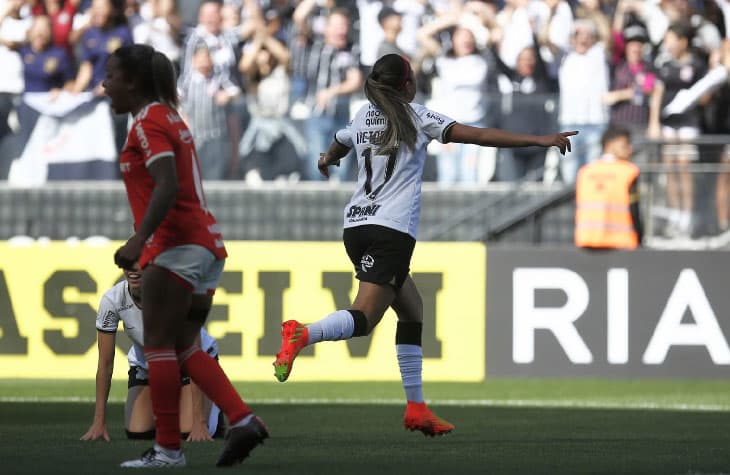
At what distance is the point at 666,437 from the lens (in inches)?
360

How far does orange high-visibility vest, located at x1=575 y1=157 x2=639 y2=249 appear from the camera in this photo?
48.4ft

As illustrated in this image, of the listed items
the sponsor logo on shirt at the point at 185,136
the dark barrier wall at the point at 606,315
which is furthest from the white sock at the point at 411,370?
the dark barrier wall at the point at 606,315

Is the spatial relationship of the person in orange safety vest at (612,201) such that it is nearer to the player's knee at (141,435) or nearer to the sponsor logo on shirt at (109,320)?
the player's knee at (141,435)

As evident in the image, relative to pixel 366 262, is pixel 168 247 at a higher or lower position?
higher

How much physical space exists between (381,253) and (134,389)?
162cm

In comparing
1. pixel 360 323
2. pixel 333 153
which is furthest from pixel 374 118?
pixel 360 323

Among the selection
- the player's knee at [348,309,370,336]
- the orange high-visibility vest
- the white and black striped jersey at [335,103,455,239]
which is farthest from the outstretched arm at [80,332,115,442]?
the orange high-visibility vest

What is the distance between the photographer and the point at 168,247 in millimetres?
6559

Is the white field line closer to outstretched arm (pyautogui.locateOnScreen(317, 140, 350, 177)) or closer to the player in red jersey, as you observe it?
outstretched arm (pyautogui.locateOnScreen(317, 140, 350, 177))

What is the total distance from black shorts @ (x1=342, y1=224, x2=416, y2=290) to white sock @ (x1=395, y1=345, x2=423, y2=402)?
529 millimetres

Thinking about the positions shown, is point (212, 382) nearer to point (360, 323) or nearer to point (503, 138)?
point (360, 323)

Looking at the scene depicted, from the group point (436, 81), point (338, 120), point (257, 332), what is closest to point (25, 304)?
point (257, 332)

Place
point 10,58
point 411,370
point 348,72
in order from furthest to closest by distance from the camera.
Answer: point 10,58 < point 348,72 < point 411,370

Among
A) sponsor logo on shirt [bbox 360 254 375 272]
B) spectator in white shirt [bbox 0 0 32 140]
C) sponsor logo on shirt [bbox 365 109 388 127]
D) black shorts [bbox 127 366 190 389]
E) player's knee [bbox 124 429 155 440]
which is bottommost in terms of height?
player's knee [bbox 124 429 155 440]
